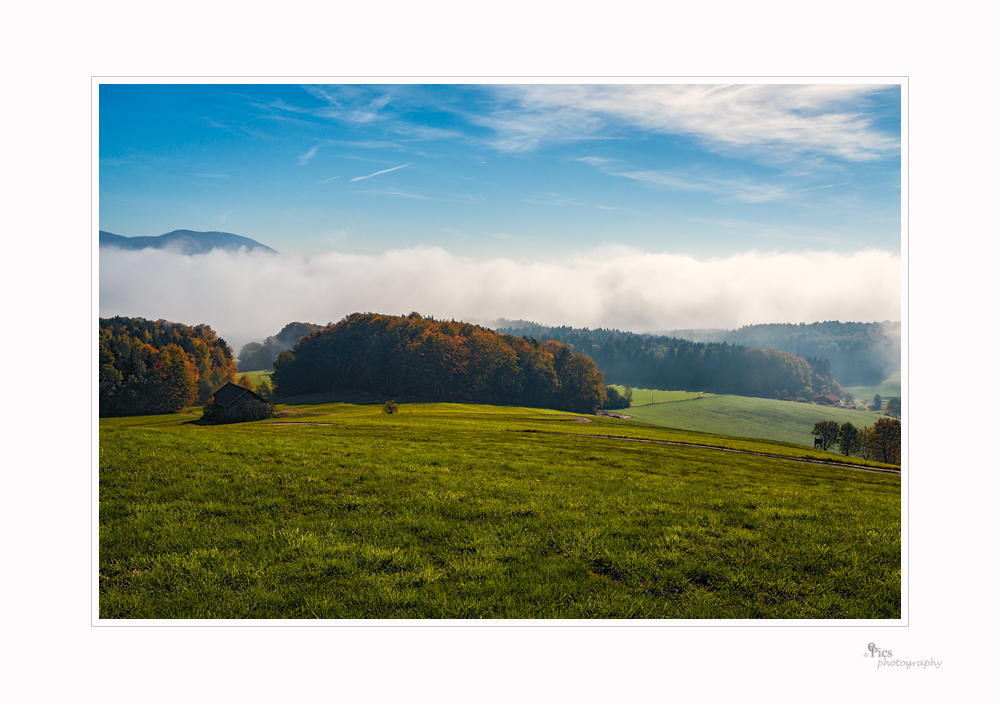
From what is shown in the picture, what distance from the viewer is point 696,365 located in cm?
12706

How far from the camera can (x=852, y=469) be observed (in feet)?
69.9

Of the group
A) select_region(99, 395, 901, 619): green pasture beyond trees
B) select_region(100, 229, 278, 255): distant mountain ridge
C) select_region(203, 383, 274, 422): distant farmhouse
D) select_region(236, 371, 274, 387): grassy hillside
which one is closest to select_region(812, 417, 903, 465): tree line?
select_region(99, 395, 901, 619): green pasture beyond trees

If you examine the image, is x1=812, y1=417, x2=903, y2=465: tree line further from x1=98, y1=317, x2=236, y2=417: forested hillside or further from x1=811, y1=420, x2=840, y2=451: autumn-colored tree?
x1=98, y1=317, x2=236, y2=417: forested hillside

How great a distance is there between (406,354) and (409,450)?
193ft

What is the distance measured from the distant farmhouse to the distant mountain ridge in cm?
3210

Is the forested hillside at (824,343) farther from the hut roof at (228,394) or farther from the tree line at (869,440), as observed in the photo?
the hut roof at (228,394)

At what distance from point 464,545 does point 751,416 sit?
92981 millimetres

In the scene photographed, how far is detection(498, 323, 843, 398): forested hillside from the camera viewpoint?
9775 centimetres

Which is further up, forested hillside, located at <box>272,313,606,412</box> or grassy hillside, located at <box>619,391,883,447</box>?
forested hillside, located at <box>272,313,606,412</box>

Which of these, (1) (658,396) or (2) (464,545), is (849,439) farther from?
(2) (464,545)

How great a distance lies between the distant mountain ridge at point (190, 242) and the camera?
37.6 ft

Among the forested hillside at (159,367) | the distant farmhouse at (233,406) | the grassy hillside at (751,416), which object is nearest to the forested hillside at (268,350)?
the forested hillside at (159,367)
